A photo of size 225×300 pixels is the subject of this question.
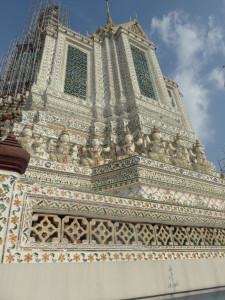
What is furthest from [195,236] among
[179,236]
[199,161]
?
[199,161]

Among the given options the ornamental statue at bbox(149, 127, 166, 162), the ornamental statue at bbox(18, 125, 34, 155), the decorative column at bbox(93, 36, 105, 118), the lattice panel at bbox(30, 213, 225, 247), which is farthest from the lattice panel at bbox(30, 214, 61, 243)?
the decorative column at bbox(93, 36, 105, 118)

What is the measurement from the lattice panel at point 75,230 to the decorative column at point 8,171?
57 cm

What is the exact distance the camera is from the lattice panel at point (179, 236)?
2.99m

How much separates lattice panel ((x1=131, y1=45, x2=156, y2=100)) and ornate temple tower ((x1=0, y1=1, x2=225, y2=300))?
0.32ft

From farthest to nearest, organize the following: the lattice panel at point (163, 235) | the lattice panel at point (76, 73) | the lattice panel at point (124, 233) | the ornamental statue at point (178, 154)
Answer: the lattice panel at point (76, 73) < the ornamental statue at point (178, 154) < the lattice panel at point (163, 235) < the lattice panel at point (124, 233)

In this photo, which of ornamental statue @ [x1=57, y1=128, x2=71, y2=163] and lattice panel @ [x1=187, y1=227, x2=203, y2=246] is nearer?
lattice panel @ [x1=187, y1=227, x2=203, y2=246]

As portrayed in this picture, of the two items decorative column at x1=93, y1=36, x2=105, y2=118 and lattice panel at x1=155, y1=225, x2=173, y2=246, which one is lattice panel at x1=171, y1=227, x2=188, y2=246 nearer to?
lattice panel at x1=155, y1=225, x2=173, y2=246

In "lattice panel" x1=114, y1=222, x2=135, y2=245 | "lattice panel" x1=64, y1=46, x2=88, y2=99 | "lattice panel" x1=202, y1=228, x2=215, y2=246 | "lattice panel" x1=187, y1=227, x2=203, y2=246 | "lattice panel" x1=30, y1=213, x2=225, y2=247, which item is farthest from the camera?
"lattice panel" x1=64, y1=46, x2=88, y2=99

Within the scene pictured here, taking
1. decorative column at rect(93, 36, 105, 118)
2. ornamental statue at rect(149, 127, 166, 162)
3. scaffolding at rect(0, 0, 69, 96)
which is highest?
scaffolding at rect(0, 0, 69, 96)

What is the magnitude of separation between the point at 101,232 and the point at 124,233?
0.31 metres

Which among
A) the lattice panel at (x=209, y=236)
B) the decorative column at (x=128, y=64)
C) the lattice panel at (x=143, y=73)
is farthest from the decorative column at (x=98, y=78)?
the lattice panel at (x=209, y=236)

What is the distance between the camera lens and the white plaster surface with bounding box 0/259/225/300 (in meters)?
1.71

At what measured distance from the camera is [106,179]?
6.43m

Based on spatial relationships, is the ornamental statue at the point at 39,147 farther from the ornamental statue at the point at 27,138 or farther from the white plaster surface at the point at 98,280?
the white plaster surface at the point at 98,280
